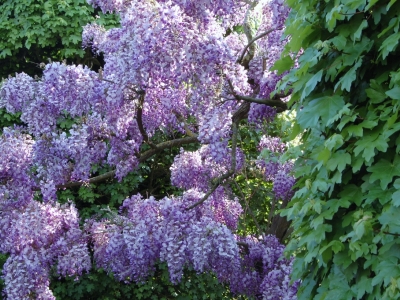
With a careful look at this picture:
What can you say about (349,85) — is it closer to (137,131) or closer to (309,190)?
(309,190)

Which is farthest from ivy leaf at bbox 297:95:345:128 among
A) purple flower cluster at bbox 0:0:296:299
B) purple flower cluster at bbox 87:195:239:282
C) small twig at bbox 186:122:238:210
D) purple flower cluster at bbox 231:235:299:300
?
purple flower cluster at bbox 231:235:299:300

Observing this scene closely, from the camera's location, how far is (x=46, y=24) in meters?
9.49

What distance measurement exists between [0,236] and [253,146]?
16.1ft

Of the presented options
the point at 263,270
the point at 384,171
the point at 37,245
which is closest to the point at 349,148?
the point at 384,171

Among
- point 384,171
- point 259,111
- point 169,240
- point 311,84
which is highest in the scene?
point 259,111

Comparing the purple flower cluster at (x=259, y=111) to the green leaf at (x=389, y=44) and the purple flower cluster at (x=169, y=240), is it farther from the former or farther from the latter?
the green leaf at (x=389, y=44)

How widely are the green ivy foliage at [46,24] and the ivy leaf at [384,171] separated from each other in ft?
23.5

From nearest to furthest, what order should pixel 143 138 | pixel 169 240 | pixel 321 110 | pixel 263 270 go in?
1. pixel 321 110
2. pixel 169 240
3. pixel 143 138
4. pixel 263 270

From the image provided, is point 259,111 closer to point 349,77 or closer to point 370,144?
point 349,77

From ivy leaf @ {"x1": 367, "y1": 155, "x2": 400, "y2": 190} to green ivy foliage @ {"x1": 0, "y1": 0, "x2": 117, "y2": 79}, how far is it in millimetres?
7156

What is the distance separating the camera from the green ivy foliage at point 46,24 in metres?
9.41

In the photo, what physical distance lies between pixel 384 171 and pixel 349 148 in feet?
0.68

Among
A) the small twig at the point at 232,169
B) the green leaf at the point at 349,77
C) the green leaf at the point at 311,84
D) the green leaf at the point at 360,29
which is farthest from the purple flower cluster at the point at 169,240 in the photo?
the green leaf at the point at 360,29

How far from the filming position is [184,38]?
17.4 feet
